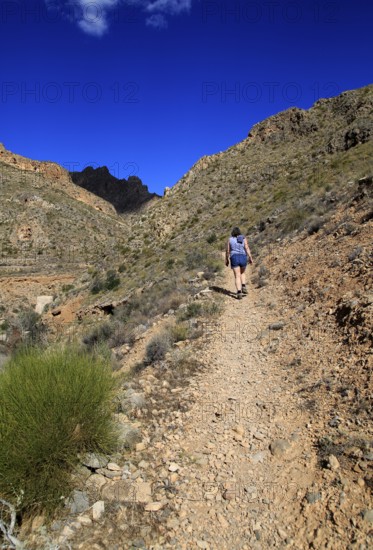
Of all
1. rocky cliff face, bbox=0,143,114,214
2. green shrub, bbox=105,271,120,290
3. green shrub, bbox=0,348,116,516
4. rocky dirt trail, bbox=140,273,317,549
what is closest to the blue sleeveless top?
rocky dirt trail, bbox=140,273,317,549

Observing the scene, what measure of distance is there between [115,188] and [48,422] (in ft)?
458

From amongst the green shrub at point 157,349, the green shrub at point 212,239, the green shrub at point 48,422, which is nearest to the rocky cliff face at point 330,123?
the green shrub at point 212,239

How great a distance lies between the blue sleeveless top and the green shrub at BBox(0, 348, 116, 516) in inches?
233

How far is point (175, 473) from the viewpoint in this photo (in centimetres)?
347

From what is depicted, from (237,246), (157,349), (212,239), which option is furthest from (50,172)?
(157,349)

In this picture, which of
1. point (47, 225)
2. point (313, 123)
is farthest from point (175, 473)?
point (47, 225)

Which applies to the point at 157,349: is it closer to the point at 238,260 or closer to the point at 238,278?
the point at 238,278

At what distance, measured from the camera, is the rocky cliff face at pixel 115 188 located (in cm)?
13200

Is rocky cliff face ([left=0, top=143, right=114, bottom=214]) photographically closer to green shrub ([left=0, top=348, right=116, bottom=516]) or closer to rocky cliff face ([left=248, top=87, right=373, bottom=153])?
rocky cliff face ([left=248, top=87, right=373, bottom=153])

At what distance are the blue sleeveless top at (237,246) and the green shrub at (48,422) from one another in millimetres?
5912

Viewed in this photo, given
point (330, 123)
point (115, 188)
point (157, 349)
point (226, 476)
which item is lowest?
point (226, 476)

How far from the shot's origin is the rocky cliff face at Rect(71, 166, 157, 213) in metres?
132

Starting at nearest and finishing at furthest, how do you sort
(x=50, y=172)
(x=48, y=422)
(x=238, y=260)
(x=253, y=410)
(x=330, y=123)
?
(x=48, y=422)
(x=253, y=410)
(x=238, y=260)
(x=330, y=123)
(x=50, y=172)

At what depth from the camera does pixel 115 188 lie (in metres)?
136
